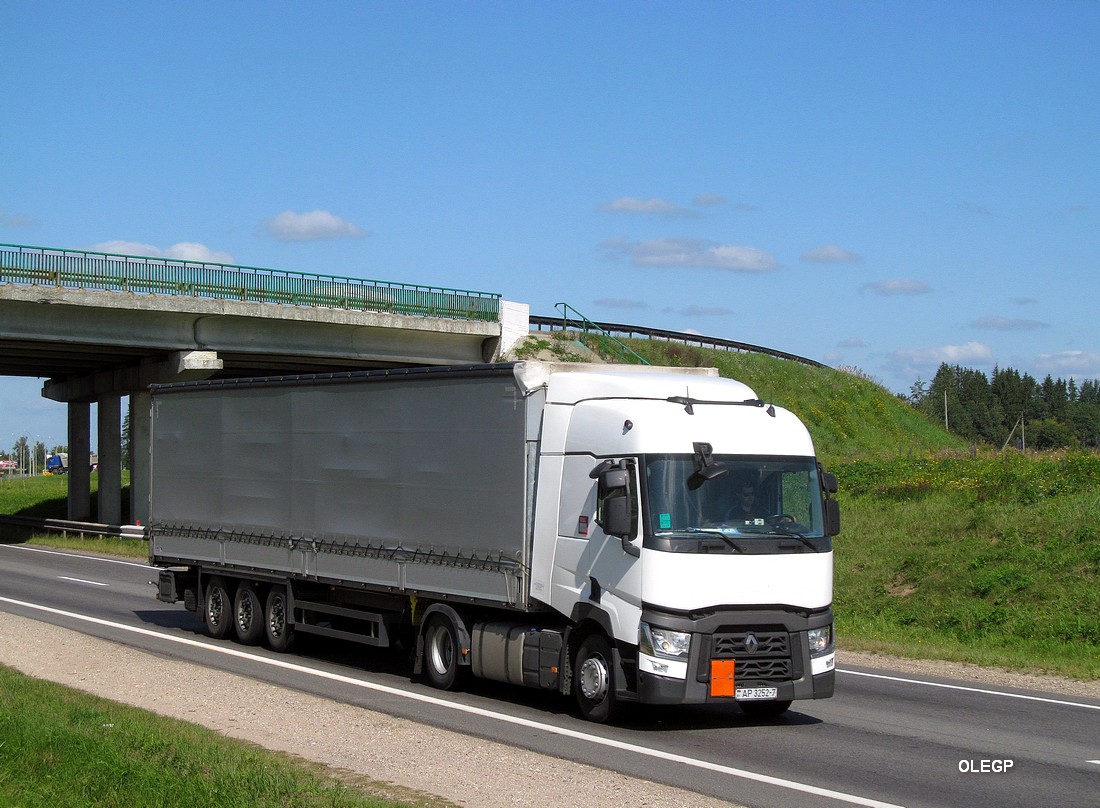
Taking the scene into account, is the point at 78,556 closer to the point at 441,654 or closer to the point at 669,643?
the point at 441,654

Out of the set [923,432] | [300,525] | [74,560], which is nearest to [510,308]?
[74,560]

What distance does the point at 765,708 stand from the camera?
42.2 ft

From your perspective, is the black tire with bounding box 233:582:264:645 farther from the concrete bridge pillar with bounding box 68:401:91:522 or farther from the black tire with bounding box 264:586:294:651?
the concrete bridge pillar with bounding box 68:401:91:522

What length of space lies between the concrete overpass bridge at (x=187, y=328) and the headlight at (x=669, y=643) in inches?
1125

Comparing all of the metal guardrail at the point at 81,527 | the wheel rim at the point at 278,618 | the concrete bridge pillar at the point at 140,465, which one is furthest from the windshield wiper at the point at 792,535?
the concrete bridge pillar at the point at 140,465

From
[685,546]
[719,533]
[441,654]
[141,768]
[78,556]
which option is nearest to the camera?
[141,768]

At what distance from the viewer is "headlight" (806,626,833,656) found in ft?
38.5

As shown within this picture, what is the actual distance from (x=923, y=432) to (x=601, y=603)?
55079 mm

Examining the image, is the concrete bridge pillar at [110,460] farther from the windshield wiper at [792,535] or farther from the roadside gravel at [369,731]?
the windshield wiper at [792,535]

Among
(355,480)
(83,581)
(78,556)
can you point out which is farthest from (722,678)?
(78,556)

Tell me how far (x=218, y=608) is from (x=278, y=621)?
1831mm

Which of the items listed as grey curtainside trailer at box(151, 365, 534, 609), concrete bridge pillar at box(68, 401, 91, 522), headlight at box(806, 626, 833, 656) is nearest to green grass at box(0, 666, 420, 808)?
grey curtainside trailer at box(151, 365, 534, 609)

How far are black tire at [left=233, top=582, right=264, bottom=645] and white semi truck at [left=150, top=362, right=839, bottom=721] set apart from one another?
131 millimetres

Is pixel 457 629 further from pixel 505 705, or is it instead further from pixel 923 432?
pixel 923 432
